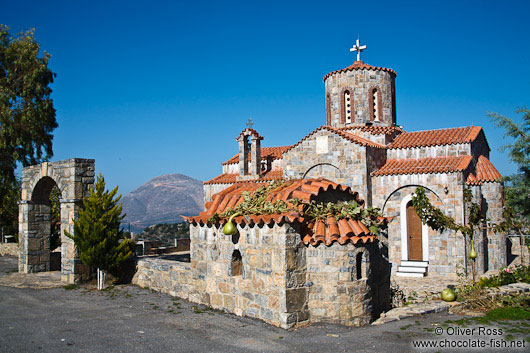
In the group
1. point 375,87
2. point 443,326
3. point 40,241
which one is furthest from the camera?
point 375,87

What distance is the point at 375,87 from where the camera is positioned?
816 inches

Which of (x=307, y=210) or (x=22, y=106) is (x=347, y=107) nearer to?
(x=307, y=210)

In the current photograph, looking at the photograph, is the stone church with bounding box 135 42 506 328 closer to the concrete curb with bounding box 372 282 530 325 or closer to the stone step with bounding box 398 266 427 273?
the stone step with bounding box 398 266 427 273

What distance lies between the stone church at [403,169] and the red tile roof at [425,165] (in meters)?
0.03

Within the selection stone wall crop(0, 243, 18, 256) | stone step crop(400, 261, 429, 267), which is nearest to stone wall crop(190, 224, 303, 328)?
stone step crop(400, 261, 429, 267)

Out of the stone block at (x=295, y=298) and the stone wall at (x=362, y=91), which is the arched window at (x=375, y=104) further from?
the stone block at (x=295, y=298)

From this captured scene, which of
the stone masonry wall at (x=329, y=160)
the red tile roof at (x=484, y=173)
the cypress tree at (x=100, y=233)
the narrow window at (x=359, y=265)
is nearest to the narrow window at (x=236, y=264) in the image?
the narrow window at (x=359, y=265)

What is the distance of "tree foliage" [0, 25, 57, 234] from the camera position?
961 inches

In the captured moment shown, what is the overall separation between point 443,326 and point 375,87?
14.8 m

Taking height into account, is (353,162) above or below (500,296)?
above

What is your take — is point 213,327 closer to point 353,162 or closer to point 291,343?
point 291,343

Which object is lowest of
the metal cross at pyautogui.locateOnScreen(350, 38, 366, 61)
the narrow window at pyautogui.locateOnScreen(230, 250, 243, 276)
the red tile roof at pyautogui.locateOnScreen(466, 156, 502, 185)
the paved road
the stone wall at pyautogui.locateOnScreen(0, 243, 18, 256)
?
the paved road

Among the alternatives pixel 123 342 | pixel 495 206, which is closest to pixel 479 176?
pixel 495 206

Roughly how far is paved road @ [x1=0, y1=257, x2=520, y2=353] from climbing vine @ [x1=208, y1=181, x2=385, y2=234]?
202cm
